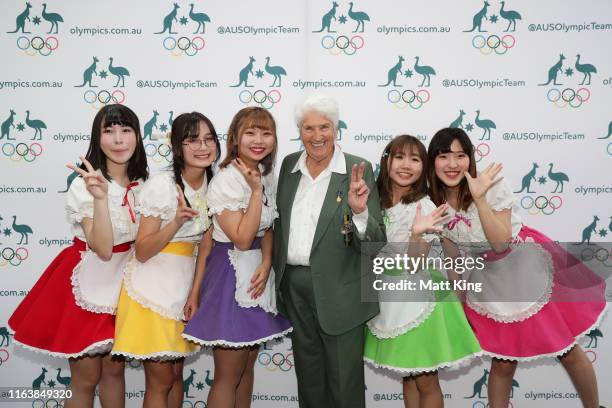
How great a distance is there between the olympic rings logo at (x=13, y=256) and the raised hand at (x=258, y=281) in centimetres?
185

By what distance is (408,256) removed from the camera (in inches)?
91.5

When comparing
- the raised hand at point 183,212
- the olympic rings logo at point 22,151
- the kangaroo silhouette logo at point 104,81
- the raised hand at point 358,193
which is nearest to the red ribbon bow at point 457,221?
the raised hand at point 358,193

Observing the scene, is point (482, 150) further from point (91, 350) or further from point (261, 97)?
point (91, 350)

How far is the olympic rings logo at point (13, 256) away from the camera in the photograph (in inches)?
129

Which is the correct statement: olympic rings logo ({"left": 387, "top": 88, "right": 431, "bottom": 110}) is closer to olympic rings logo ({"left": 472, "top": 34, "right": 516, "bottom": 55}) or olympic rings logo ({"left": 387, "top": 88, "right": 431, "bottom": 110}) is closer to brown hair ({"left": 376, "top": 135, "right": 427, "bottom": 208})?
olympic rings logo ({"left": 472, "top": 34, "right": 516, "bottom": 55})

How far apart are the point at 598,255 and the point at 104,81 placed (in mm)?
3387

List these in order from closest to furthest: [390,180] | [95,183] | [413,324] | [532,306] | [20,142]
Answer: [95,183] < [413,324] < [532,306] < [390,180] < [20,142]

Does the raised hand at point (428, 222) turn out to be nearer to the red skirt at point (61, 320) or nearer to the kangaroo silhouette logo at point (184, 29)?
the red skirt at point (61, 320)

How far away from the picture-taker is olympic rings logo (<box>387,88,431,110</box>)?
318cm

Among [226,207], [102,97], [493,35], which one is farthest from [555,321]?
[102,97]

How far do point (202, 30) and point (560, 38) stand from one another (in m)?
2.30

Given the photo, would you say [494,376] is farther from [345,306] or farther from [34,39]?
[34,39]

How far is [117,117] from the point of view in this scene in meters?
2.37

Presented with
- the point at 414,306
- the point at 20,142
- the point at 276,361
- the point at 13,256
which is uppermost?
the point at 20,142
